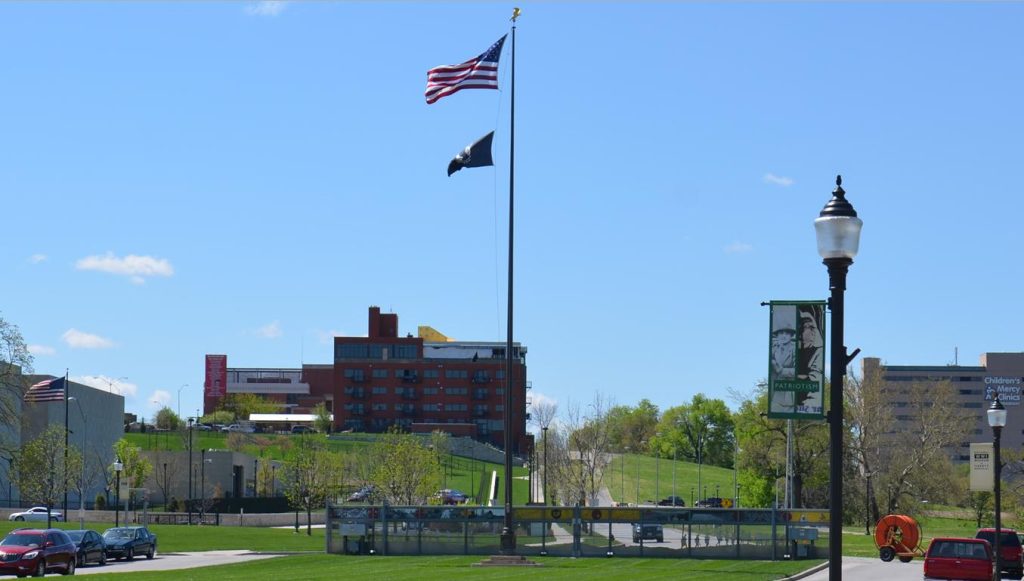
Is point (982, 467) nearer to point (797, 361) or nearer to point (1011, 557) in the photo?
point (1011, 557)

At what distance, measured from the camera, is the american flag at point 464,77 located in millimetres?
43000

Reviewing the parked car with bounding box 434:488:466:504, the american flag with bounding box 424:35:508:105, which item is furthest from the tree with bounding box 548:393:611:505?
the american flag with bounding box 424:35:508:105

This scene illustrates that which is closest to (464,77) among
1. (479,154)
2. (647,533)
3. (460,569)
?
(479,154)

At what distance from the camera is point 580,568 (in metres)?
42.6

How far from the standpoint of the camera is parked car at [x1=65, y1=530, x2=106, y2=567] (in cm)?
4869

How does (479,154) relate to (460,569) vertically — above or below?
above

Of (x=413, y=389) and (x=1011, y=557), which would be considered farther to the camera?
(x=413, y=389)

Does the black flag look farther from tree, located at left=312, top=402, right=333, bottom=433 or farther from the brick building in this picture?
tree, located at left=312, top=402, right=333, bottom=433

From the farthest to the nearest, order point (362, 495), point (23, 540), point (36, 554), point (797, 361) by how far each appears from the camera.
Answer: point (362, 495)
point (23, 540)
point (36, 554)
point (797, 361)

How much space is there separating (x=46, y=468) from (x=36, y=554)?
50.5 meters

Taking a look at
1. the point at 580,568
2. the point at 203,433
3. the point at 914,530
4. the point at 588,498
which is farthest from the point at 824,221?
the point at 203,433

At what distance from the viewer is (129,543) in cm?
5406

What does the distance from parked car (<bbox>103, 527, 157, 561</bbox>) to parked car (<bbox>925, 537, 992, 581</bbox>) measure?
30891mm

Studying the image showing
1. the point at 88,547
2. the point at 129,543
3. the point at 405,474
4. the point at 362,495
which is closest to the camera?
the point at 88,547
